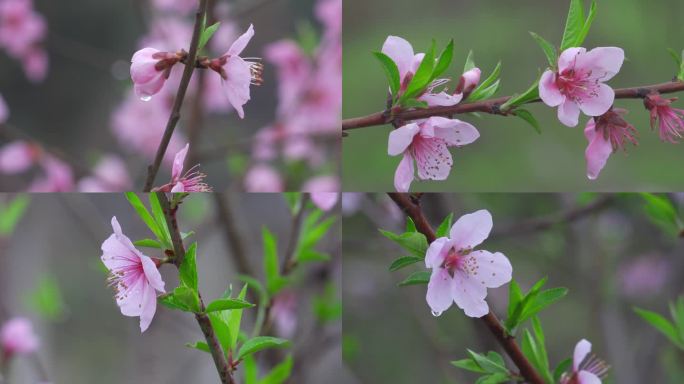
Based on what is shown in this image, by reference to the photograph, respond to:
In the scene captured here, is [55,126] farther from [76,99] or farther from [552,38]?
[552,38]

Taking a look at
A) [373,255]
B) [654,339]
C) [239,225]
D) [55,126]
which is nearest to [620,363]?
[654,339]

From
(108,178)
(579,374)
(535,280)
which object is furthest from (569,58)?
(108,178)

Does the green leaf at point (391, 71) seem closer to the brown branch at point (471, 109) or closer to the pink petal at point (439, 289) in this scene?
the brown branch at point (471, 109)

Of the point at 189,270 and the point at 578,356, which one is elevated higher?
the point at 189,270

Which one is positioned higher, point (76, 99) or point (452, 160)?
point (452, 160)

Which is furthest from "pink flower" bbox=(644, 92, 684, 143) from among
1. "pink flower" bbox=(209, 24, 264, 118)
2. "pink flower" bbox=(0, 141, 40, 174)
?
"pink flower" bbox=(0, 141, 40, 174)

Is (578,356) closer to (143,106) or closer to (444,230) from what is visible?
(444,230)

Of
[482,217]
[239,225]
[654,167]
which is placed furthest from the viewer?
[239,225]
